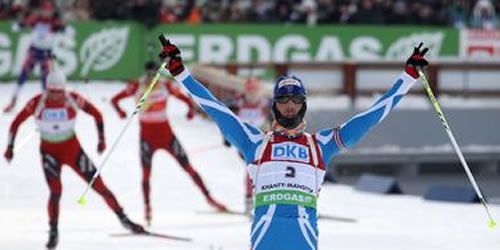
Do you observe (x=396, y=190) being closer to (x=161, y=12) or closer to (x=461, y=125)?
(x=461, y=125)

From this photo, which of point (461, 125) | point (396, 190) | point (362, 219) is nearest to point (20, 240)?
point (362, 219)

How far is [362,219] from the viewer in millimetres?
16359

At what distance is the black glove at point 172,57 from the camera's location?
800 cm

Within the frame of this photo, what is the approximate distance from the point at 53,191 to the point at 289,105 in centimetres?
602

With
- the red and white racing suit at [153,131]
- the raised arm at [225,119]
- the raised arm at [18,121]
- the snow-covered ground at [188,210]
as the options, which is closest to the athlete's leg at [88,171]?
the snow-covered ground at [188,210]

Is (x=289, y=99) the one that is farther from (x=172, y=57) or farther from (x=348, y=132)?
(x=172, y=57)

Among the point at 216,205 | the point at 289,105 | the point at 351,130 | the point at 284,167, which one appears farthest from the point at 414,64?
the point at 216,205

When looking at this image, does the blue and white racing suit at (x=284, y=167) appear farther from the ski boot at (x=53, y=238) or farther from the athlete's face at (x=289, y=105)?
the ski boot at (x=53, y=238)

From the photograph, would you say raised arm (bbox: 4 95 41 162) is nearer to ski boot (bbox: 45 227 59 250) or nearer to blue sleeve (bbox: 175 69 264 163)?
ski boot (bbox: 45 227 59 250)

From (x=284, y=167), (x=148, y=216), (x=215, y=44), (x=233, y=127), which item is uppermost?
(x=215, y=44)

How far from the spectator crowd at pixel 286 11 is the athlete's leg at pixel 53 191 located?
1357cm

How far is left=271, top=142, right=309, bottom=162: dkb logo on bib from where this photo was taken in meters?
7.65

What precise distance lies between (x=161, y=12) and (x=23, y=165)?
942 cm

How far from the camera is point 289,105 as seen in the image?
24.8 ft
